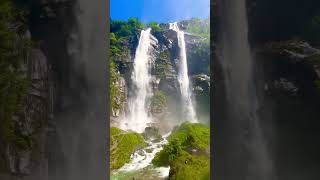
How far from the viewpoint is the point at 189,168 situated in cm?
1015

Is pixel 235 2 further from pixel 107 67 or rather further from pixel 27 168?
pixel 27 168

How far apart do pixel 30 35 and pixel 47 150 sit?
5.26 feet

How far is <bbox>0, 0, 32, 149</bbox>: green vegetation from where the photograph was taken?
497cm

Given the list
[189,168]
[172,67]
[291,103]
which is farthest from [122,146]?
[291,103]

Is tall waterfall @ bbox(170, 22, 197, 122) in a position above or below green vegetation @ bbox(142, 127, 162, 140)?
above

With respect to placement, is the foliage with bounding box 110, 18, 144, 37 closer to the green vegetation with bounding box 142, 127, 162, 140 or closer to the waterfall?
the green vegetation with bounding box 142, 127, 162, 140

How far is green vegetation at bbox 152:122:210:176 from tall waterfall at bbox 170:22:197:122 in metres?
2.80

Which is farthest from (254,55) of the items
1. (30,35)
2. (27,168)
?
(27,168)

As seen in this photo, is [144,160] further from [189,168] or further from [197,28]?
[197,28]

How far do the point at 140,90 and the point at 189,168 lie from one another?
8245 millimetres

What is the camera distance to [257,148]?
187 inches

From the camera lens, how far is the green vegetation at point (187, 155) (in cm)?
1011

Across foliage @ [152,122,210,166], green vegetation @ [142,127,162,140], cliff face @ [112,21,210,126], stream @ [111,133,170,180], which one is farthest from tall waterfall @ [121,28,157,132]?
foliage @ [152,122,210,166]

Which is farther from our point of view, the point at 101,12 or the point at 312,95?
the point at 101,12
